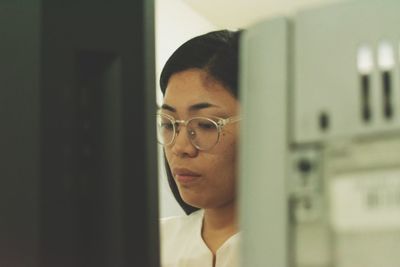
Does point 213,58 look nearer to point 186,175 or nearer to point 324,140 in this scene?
point 186,175

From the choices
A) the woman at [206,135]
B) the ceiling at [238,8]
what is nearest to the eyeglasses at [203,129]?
the woman at [206,135]

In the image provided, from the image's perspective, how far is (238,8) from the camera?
2375 mm

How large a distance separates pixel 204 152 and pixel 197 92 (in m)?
0.12

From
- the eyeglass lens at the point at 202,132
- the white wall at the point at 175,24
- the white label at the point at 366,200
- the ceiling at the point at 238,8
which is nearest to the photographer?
the white label at the point at 366,200

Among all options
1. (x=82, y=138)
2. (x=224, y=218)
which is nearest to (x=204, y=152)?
(x=224, y=218)

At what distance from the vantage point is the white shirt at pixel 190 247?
104 centimetres

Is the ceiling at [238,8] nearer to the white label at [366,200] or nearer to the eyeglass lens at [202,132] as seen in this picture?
the eyeglass lens at [202,132]

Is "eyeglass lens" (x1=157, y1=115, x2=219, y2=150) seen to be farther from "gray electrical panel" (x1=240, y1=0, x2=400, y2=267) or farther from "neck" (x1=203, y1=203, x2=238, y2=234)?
"gray electrical panel" (x1=240, y1=0, x2=400, y2=267)

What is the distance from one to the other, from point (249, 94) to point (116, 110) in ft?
0.38

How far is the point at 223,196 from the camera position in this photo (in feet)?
3.54

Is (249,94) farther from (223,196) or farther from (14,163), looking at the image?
(223,196)

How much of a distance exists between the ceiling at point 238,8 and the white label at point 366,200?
1.94 meters

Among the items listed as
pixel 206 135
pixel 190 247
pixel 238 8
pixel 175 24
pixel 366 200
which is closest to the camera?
pixel 366 200

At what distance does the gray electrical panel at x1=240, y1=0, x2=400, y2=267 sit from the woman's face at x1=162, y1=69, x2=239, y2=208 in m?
0.63
